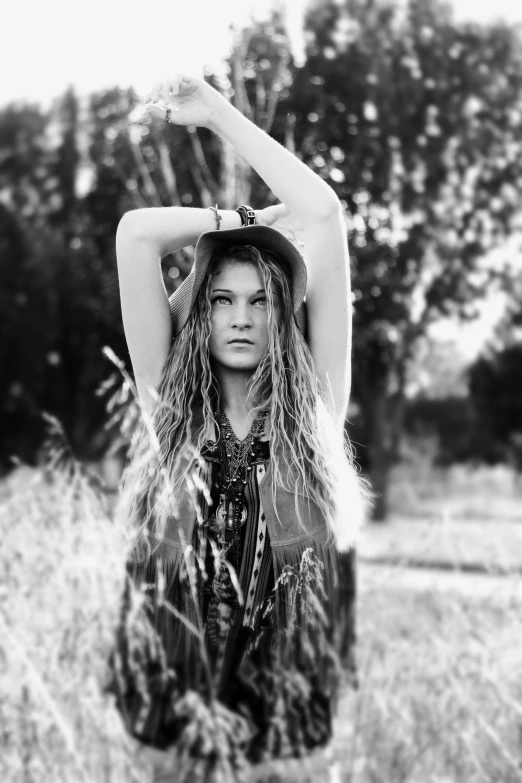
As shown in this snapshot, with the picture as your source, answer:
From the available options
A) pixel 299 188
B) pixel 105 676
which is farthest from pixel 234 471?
pixel 105 676

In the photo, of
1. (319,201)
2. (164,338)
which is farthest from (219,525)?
(319,201)

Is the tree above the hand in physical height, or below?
above

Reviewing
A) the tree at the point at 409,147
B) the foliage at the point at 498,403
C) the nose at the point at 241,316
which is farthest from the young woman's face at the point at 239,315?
the foliage at the point at 498,403

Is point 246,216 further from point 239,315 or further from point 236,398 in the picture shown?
point 236,398

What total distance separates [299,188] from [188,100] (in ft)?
0.92

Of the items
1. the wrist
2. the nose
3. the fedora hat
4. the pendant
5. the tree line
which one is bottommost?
the pendant

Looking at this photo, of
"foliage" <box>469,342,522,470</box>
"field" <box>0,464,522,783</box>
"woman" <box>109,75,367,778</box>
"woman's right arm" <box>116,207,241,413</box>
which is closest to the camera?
"woman" <box>109,75,367,778</box>

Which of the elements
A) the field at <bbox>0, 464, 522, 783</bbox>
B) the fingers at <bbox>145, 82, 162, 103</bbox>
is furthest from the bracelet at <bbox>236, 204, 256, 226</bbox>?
the field at <bbox>0, 464, 522, 783</bbox>

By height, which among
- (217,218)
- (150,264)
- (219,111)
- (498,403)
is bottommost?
(150,264)

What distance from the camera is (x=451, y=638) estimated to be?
126 inches

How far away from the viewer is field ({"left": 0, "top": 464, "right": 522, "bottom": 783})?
2496 millimetres

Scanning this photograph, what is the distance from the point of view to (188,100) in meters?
1.77

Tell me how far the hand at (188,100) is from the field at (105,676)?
42.4 inches

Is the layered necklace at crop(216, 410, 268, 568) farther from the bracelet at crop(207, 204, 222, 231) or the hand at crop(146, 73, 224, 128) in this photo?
the hand at crop(146, 73, 224, 128)
